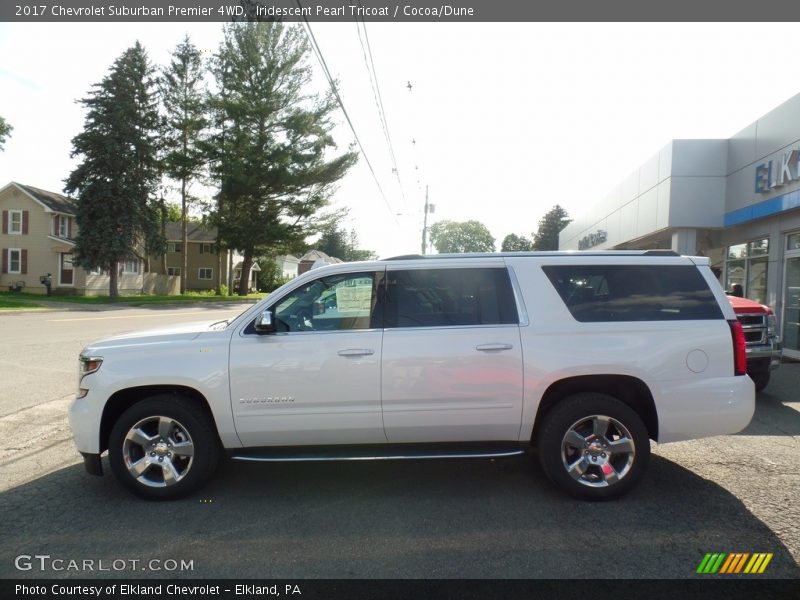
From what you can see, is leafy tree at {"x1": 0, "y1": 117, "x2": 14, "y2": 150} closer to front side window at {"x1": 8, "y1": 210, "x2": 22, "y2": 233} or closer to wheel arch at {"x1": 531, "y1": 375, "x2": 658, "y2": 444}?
front side window at {"x1": 8, "y1": 210, "x2": 22, "y2": 233}

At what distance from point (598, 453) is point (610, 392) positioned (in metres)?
0.54

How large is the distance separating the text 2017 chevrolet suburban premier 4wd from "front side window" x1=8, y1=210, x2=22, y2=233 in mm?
42021

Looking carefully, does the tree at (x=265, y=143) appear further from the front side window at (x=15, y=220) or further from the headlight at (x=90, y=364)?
the headlight at (x=90, y=364)

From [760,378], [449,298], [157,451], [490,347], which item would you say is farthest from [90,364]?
[760,378]

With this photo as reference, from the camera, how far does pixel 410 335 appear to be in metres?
4.41

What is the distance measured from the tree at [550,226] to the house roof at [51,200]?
6102 centimetres

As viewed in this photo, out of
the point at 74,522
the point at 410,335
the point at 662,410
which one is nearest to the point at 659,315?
the point at 662,410

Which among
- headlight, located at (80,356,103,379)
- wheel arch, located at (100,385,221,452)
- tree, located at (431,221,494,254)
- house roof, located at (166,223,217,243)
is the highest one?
tree, located at (431,221,494,254)

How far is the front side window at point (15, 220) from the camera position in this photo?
3872cm

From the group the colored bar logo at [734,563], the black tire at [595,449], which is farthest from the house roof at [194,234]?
the colored bar logo at [734,563]

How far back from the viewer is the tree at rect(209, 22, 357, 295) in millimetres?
40219

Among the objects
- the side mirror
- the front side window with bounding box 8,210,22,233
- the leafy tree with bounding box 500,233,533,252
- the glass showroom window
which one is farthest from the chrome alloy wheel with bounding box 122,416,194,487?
the leafy tree with bounding box 500,233,533,252

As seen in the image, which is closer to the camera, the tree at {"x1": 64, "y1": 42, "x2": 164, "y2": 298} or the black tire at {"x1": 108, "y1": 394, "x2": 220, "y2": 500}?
the black tire at {"x1": 108, "y1": 394, "x2": 220, "y2": 500}

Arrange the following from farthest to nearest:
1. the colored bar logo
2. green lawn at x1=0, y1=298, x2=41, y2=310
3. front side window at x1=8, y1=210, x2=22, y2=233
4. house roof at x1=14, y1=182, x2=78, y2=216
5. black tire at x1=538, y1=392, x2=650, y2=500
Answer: front side window at x1=8, y1=210, x2=22, y2=233 < house roof at x1=14, y1=182, x2=78, y2=216 < green lawn at x1=0, y1=298, x2=41, y2=310 < black tire at x1=538, y1=392, x2=650, y2=500 < the colored bar logo
